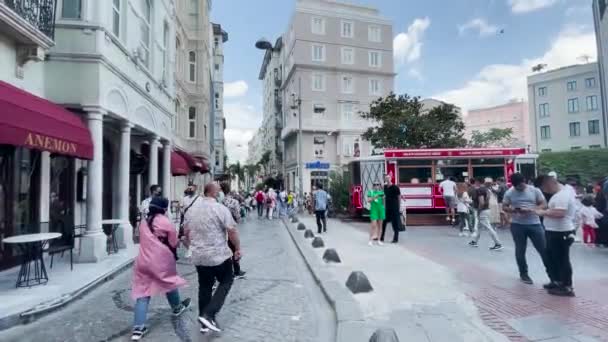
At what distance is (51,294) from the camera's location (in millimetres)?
5887

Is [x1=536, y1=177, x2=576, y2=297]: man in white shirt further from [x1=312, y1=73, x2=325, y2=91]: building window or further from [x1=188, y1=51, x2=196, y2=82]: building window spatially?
[x1=312, y1=73, x2=325, y2=91]: building window

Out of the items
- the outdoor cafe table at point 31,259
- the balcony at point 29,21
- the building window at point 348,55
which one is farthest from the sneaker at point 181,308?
the building window at point 348,55

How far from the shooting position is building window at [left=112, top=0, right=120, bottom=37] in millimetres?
10062

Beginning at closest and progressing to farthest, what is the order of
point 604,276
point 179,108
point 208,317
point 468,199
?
Result: point 208,317
point 604,276
point 468,199
point 179,108

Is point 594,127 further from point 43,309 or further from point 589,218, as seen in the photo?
point 43,309

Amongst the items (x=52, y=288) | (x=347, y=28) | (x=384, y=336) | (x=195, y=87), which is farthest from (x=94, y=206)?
(x=347, y=28)

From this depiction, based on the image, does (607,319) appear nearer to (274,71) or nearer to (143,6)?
(143,6)

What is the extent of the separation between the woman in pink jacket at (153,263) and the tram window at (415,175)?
41.9 ft

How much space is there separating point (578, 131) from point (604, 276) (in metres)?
56.9

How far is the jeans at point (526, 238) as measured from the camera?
613 centimetres

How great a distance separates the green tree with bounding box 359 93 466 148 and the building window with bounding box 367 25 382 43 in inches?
718

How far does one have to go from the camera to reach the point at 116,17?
33.9 feet

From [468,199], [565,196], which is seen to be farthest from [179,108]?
[565,196]

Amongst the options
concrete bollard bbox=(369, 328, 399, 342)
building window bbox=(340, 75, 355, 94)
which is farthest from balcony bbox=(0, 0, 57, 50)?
building window bbox=(340, 75, 355, 94)
